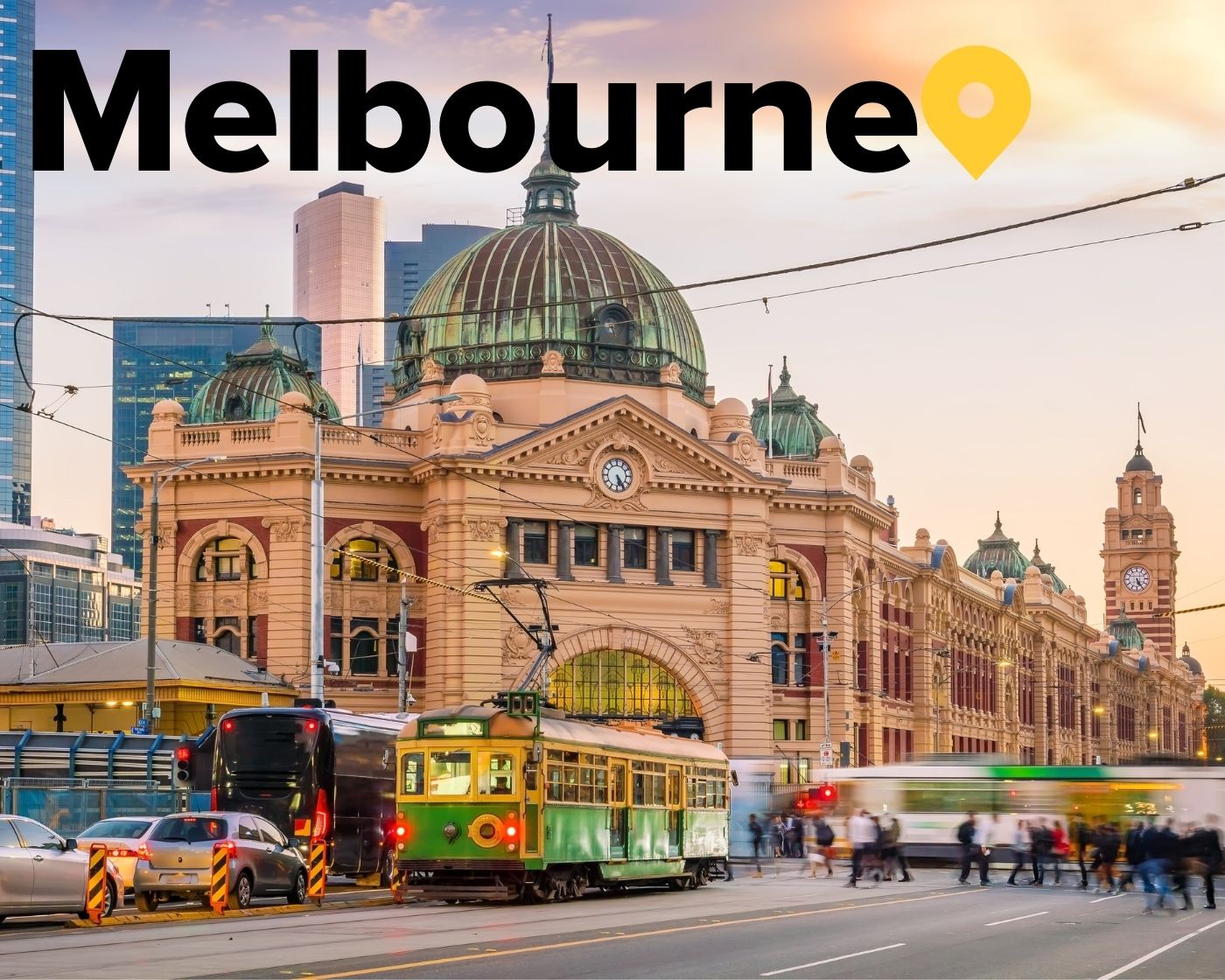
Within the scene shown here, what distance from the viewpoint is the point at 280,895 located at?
3522 centimetres

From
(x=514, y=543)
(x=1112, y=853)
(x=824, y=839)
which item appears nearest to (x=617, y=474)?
(x=514, y=543)

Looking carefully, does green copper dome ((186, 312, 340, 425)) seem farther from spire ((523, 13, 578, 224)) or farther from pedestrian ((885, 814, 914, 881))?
pedestrian ((885, 814, 914, 881))

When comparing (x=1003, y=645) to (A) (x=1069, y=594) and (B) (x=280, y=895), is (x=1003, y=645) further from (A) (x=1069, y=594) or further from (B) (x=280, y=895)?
(B) (x=280, y=895)

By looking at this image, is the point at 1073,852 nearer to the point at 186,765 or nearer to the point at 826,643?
the point at 186,765

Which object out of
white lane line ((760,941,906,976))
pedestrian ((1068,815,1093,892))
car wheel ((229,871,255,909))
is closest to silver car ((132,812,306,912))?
car wheel ((229,871,255,909))

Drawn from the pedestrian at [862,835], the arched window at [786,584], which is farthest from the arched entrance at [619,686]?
the pedestrian at [862,835]

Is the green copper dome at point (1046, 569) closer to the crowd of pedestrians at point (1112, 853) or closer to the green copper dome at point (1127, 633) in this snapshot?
the green copper dome at point (1127, 633)

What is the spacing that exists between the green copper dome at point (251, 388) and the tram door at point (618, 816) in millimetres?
48337

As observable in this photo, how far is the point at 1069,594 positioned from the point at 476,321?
70852 mm

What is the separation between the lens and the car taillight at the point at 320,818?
4069 centimetres

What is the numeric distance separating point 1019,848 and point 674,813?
970 centimetres

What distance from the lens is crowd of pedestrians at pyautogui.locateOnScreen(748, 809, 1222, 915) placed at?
3712 cm

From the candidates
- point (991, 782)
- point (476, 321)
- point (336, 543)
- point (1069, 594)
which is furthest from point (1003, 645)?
point (991, 782)

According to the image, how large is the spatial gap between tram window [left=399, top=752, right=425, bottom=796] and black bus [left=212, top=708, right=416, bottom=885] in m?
5.66
